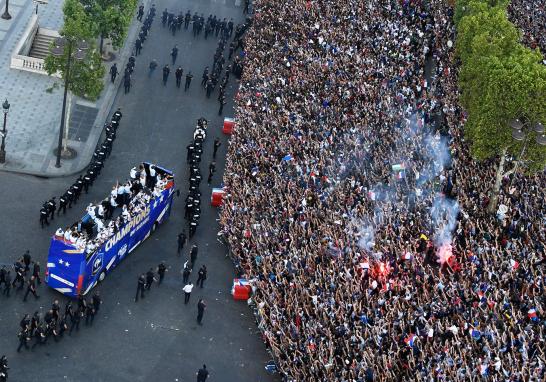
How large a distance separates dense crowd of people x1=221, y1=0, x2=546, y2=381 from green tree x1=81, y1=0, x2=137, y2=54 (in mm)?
7323

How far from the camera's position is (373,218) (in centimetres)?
4656

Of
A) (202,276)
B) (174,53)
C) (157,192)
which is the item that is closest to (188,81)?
(174,53)

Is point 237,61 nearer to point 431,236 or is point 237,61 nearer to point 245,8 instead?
point 245,8

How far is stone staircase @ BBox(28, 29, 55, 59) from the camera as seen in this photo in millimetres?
64125

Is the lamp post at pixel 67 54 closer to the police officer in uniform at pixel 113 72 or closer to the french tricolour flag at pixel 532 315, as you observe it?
the police officer in uniform at pixel 113 72

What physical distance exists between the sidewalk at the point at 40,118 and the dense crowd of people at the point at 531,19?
2518cm

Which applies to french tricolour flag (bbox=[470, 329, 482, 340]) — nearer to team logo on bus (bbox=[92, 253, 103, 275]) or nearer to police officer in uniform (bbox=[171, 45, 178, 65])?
team logo on bus (bbox=[92, 253, 103, 275])

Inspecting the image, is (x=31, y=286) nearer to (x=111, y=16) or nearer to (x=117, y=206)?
(x=117, y=206)

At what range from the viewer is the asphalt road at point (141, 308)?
1606 inches

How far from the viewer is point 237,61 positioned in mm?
65812

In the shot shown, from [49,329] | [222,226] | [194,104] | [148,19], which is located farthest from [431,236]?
[148,19]

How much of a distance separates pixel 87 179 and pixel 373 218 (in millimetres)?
13672

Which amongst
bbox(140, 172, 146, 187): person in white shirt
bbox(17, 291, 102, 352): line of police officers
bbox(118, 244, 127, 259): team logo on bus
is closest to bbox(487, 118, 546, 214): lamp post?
bbox(140, 172, 146, 187): person in white shirt

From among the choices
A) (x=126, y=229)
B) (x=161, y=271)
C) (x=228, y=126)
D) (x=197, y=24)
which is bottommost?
(x=161, y=271)
